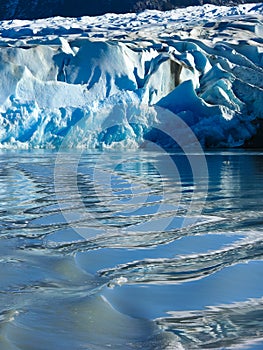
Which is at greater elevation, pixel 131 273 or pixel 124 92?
pixel 124 92

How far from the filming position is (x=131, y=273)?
8.68 feet

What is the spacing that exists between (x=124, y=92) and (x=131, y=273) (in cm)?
1709

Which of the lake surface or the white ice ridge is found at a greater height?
the white ice ridge

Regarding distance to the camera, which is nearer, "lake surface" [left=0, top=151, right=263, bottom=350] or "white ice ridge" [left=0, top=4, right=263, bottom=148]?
"lake surface" [left=0, top=151, right=263, bottom=350]

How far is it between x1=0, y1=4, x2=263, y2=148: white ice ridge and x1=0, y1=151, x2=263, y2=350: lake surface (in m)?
13.0

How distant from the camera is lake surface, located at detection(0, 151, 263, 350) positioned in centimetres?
183

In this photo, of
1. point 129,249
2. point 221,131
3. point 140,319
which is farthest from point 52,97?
point 140,319

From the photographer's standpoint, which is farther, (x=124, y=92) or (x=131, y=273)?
(x=124, y=92)

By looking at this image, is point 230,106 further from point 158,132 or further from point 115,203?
point 115,203

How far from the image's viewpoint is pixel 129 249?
3.18m

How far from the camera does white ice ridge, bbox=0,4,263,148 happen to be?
Answer: 60.4ft

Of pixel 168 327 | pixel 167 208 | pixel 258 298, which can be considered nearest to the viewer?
pixel 168 327

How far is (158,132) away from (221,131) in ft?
7.54

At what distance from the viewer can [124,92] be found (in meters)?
19.4
